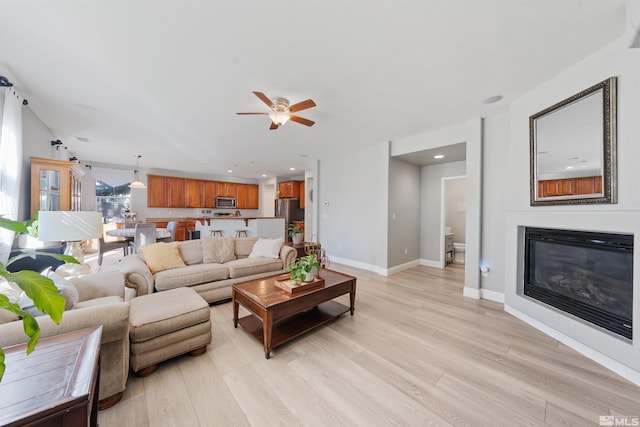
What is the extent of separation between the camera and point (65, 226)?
2.03 meters

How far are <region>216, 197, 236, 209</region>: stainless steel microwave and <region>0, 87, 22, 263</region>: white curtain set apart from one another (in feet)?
19.8

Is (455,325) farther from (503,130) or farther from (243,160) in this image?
(243,160)

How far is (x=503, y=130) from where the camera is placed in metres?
3.21

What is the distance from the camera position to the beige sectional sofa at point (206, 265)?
2732mm

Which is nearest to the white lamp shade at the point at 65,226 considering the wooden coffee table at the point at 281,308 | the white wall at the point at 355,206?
the wooden coffee table at the point at 281,308

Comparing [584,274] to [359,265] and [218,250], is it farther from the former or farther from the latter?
[218,250]

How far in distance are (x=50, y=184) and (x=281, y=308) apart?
4014mm

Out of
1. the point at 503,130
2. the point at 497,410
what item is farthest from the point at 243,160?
the point at 497,410

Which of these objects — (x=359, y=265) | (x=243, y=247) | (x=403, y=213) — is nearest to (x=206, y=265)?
(x=243, y=247)

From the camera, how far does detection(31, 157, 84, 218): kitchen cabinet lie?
3.20 m

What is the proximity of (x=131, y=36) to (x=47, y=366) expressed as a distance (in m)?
2.25

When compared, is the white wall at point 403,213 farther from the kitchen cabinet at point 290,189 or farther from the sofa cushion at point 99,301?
the kitchen cabinet at point 290,189

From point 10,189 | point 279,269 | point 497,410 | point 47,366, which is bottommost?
point 497,410

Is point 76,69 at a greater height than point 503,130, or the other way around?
point 76,69
